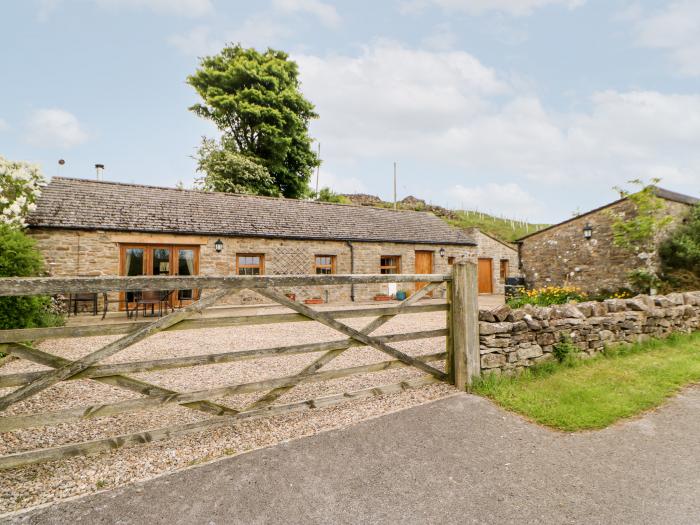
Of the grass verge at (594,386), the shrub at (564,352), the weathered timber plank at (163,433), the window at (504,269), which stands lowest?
the grass verge at (594,386)

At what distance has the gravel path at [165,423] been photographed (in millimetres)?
2508

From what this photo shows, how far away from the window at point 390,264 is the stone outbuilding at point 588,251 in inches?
254

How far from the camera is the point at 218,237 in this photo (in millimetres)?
13492

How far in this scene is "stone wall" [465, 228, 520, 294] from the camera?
2078cm

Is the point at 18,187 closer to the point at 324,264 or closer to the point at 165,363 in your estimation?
the point at 324,264

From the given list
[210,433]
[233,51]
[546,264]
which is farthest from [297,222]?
[233,51]

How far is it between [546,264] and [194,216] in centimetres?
1617

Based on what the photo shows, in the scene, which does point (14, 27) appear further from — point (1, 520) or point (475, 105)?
point (475, 105)

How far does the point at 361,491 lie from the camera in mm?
2396

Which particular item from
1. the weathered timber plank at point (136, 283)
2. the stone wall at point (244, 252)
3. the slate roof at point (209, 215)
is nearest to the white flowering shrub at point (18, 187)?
the slate roof at point (209, 215)

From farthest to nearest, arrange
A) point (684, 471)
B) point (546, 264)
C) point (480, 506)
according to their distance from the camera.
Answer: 1. point (546, 264)
2. point (684, 471)
3. point (480, 506)

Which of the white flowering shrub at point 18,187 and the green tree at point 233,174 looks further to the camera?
the green tree at point 233,174

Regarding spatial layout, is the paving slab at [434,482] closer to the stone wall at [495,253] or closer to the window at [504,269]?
the stone wall at [495,253]

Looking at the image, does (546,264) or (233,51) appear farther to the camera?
(233,51)
